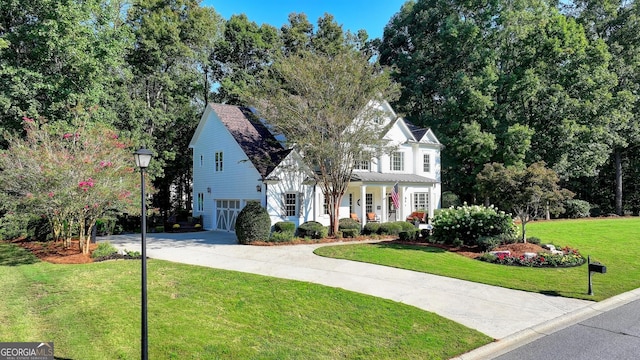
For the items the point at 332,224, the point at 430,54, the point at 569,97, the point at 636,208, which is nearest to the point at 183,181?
the point at 332,224

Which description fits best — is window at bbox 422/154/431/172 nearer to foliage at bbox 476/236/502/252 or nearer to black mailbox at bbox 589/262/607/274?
foliage at bbox 476/236/502/252

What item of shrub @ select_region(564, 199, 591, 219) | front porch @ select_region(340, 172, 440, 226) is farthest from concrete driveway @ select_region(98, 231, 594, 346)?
shrub @ select_region(564, 199, 591, 219)

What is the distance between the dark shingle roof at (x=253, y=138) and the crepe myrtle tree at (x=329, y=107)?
225 cm

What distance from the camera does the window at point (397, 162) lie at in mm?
28094

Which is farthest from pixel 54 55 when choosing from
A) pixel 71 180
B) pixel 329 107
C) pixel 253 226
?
pixel 329 107

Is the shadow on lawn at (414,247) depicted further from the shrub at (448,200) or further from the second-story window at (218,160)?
the shrub at (448,200)

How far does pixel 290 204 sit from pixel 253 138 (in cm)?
492

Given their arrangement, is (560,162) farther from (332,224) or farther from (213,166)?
(213,166)

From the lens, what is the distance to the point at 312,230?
2022cm

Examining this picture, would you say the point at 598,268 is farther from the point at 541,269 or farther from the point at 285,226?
the point at 285,226

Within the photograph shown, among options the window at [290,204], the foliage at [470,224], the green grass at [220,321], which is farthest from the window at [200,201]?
the green grass at [220,321]

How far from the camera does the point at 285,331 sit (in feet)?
23.1

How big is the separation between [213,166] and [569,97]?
29.1 metres

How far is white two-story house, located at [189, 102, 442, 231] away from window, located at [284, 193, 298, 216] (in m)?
0.06
